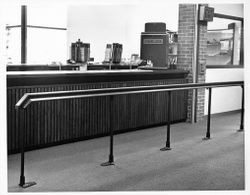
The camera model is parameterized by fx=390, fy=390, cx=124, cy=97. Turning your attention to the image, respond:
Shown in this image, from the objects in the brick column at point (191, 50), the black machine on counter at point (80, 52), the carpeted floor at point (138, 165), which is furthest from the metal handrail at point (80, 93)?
the black machine on counter at point (80, 52)

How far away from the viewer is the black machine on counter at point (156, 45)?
7004 millimetres

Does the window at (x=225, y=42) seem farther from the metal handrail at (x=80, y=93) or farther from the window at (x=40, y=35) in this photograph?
the window at (x=40, y=35)

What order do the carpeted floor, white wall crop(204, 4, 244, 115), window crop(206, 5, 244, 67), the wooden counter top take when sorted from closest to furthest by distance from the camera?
the carpeted floor < the wooden counter top < white wall crop(204, 4, 244, 115) < window crop(206, 5, 244, 67)

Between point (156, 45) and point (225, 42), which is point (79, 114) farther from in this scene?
point (225, 42)

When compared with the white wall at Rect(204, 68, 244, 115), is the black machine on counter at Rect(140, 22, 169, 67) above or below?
above

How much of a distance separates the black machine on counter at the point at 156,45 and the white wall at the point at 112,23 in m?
2.93

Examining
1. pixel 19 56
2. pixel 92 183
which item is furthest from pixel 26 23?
pixel 92 183

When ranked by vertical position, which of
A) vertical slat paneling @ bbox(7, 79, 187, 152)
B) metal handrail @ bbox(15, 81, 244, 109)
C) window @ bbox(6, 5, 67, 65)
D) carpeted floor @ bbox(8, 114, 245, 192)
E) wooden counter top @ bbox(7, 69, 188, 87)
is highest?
window @ bbox(6, 5, 67, 65)

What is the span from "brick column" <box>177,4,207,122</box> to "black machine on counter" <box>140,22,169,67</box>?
39cm

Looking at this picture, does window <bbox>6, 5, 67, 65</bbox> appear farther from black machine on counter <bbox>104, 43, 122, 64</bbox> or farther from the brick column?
the brick column

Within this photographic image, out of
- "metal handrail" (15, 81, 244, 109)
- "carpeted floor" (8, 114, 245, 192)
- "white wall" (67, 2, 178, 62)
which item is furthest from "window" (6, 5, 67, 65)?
"metal handrail" (15, 81, 244, 109)

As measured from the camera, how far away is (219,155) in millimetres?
4520

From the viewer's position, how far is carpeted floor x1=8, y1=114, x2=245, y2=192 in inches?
135
